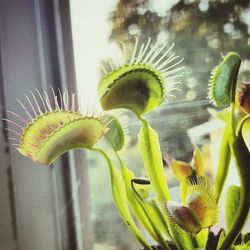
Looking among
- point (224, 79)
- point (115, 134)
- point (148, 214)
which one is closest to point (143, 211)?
point (148, 214)

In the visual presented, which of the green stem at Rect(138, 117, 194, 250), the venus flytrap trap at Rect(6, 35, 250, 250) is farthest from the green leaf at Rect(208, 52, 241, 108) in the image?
the green stem at Rect(138, 117, 194, 250)

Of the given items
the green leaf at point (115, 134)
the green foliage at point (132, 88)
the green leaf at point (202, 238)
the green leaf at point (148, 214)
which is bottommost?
the green leaf at point (202, 238)

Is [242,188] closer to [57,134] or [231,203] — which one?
[231,203]

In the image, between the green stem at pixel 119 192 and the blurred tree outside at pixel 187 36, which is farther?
the blurred tree outside at pixel 187 36

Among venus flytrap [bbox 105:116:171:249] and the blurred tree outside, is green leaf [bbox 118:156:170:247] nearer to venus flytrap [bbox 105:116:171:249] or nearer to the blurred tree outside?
venus flytrap [bbox 105:116:171:249]

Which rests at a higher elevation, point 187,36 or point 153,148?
point 187,36

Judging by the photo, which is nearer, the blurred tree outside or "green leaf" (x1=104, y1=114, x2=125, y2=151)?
"green leaf" (x1=104, y1=114, x2=125, y2=151)

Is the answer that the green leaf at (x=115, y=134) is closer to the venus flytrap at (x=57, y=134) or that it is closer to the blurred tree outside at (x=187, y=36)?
the venus flytrap at (x=57, y=134)

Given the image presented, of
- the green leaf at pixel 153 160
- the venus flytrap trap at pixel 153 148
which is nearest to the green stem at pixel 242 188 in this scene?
the venus flytrap trap at pixel 153 148

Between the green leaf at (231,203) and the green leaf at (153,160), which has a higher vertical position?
the green leaf at (153,160)
